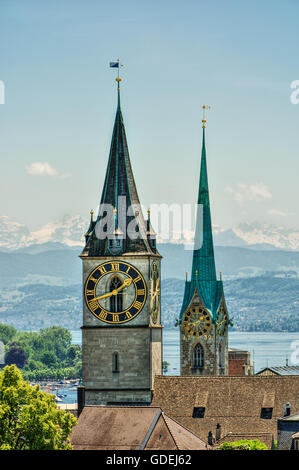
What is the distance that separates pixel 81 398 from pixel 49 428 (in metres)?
13.1

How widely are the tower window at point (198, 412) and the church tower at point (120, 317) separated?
2.65 meters

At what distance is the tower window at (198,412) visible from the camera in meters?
75.7

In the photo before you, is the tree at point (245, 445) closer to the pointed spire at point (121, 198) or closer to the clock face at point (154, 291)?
the clock face at point (154, 291)

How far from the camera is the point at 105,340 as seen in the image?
254 feet

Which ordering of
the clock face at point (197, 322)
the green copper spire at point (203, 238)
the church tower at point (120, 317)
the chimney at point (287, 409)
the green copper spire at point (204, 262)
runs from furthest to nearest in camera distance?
the green copper spire at point (203, 238) < the green copper spire at point (204, 262) < the clock face at point (197, 322) < the church tower at point (120, 317) < the chimney at point (287, 409)

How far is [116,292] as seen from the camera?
253 feet

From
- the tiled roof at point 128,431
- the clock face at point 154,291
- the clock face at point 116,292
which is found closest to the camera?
the tiled roof at point 128,431

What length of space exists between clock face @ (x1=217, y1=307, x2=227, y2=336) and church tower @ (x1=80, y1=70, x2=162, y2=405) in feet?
63.2

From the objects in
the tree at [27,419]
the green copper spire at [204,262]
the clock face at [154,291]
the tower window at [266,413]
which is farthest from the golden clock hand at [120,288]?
the green copper spire at [204,262]

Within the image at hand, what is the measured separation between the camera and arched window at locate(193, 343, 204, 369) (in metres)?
96.0

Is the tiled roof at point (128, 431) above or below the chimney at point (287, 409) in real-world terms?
below

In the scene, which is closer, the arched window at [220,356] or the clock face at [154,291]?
the clock face at [154,291]
